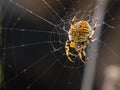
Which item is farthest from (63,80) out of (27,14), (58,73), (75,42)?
(75,42)

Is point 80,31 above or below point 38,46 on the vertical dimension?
above

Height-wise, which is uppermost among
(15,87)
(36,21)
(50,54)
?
(36,21)

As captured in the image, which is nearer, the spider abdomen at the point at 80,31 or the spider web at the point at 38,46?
the spider abdomen at the point at 80,31

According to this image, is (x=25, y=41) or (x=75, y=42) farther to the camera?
(x=25, y=41)

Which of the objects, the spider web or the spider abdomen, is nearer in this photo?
the spider abdomen

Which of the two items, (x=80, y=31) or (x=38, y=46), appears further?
(x=38, y=46)

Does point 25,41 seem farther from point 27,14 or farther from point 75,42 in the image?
point 75,42

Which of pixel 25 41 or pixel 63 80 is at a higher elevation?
pixel 25 41
